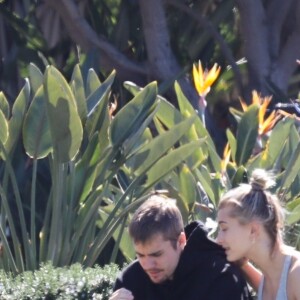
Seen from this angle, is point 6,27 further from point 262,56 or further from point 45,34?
point 262,56

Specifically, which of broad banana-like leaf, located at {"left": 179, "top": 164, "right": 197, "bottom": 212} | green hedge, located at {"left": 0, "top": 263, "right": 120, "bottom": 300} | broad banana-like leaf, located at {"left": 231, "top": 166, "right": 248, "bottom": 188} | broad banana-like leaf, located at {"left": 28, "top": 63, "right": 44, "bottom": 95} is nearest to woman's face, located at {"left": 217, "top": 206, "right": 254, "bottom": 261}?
green hedge, located at {"left": 0, "top": 263, "right": 120, "bottom": 300}

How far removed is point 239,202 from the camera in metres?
3.65

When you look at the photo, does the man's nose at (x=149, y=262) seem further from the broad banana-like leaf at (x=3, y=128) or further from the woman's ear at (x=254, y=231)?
the broad banana-like leaf at (x=3, y=128)

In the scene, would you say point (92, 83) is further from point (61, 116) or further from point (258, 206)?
point (258, 206)

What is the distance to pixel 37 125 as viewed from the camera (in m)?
5.62

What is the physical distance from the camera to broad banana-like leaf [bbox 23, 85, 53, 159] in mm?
5621

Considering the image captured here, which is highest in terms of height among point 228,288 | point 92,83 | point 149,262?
point 92,83

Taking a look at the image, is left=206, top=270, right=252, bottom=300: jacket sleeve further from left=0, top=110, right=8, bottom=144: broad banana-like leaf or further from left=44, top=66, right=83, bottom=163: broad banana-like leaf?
left=0, top=110, right=8, bottom=144: broad banana-like leaf

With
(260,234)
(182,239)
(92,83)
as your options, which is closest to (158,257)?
(182,239)

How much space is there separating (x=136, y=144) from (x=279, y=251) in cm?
255

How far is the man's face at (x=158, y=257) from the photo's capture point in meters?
3.72

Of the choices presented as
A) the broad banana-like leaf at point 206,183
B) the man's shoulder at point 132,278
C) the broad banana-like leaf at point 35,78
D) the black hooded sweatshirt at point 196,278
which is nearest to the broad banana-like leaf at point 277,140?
the broad banana-like leaf at point 206,183

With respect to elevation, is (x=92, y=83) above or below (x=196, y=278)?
above

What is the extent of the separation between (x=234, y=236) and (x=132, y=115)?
219 centimetres
